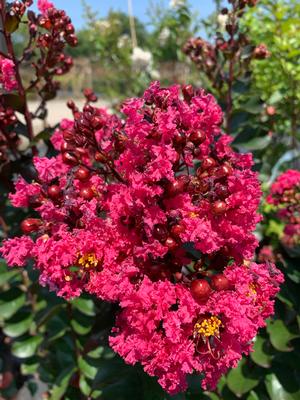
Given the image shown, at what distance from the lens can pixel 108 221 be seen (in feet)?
2.59

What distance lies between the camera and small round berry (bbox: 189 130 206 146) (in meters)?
0.81

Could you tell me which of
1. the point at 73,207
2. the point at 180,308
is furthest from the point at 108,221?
the point at 180,308

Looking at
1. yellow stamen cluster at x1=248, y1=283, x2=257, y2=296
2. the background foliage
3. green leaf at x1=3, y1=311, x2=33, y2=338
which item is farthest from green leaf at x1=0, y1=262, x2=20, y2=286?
yellow stamen cluster at x1=248, y1=283, x2=257, y2=296

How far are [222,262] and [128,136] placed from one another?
0.28 meters

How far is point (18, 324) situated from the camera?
1.53 metres

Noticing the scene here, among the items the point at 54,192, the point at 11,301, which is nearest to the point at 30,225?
the point at 54,192

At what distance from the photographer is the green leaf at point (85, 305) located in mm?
1318

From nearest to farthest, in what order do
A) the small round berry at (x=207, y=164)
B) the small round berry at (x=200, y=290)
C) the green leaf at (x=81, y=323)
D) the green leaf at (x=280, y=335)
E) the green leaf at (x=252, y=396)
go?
the small round berry at (x=200, y=290)
the small round berry at (x=207, y=164)
the green leaf at (x=280, y=335)
the green leaf at (x=252, y=396)
the green leaf at (x=81, y=323)

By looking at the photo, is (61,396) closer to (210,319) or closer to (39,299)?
(39,299)

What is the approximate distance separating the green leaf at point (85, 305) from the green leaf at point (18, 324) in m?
0.29

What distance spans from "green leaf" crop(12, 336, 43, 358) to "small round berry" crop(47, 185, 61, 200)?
87 centimetres

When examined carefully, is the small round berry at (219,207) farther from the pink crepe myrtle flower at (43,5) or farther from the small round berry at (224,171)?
the pink crepe myrtle flower at (43,5)

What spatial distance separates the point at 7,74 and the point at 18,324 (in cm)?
87

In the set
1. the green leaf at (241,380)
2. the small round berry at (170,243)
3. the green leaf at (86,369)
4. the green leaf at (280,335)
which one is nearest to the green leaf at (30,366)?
the green leaf at (86,369)
